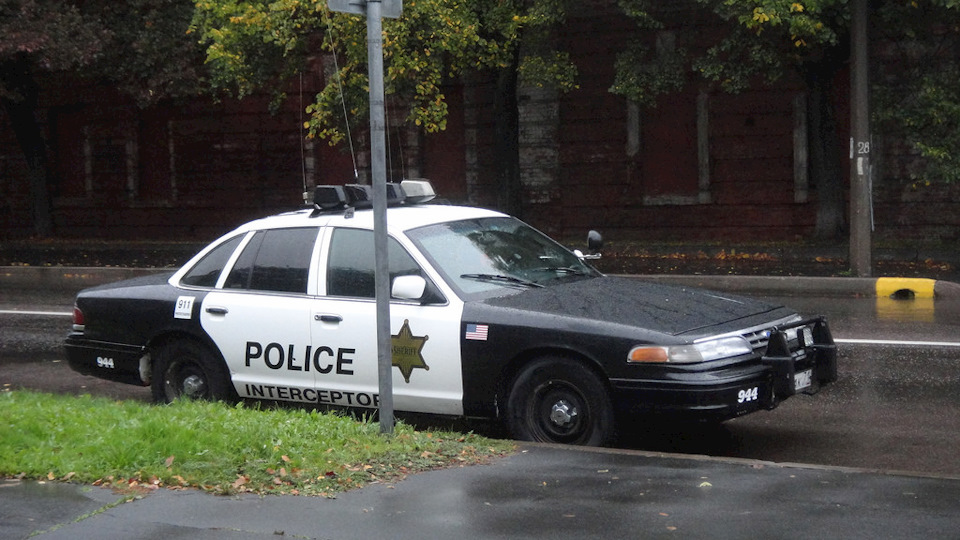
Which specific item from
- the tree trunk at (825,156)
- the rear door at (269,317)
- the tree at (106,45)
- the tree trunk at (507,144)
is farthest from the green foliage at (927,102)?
the tree at (106,45)

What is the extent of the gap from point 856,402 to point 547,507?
4159 mm

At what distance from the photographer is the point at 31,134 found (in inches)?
1054

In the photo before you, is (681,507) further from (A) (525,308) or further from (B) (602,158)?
(B) (602,158)

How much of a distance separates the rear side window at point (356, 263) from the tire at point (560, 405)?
115 centimetres

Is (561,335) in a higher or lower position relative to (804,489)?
higher

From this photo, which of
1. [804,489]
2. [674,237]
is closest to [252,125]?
[674,237]

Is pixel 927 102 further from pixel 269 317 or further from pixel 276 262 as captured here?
pixel 269 317

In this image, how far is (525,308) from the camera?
735 cm

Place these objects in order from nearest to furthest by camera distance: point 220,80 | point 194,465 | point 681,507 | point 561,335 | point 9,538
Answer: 1. point 9,538
2. point 681,507
3. point 194,465
4. point 561,335
5. point 220,80

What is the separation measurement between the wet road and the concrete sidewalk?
1050 mm

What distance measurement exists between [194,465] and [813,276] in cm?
1200

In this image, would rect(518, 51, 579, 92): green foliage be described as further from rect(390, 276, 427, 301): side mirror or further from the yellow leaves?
rect(390, 276, 427, 301): side mirror

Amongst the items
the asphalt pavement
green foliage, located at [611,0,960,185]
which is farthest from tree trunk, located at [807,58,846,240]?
the asphalt pavement

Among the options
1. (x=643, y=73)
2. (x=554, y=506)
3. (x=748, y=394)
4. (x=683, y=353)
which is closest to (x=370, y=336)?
(x=683, y=353)
